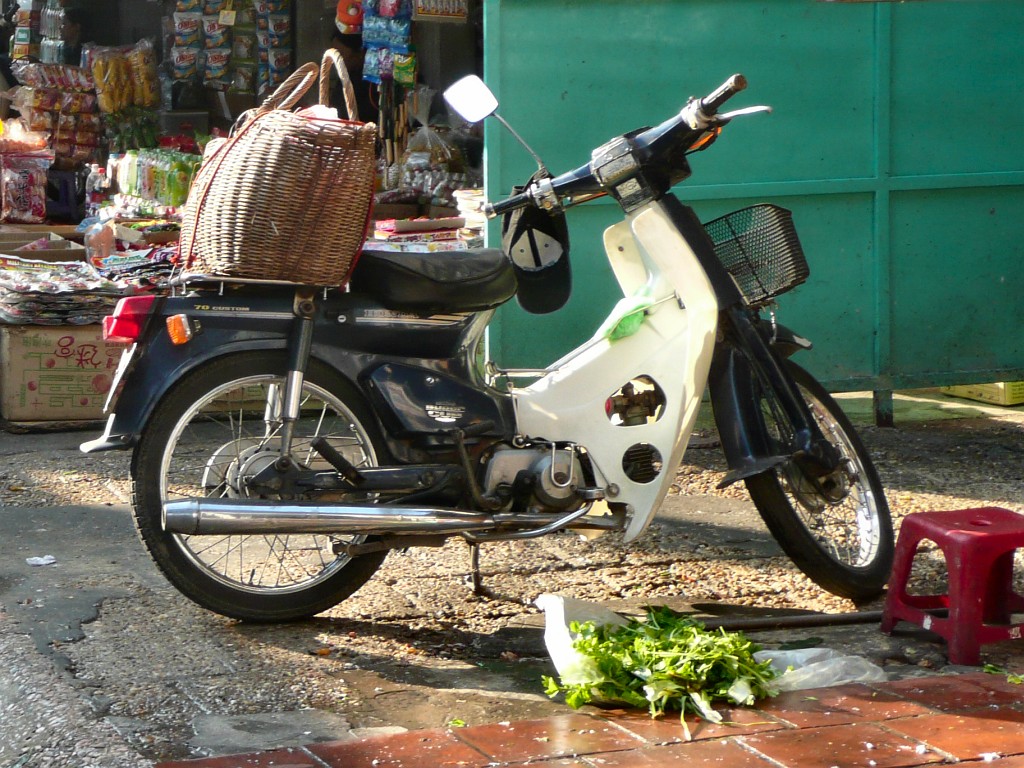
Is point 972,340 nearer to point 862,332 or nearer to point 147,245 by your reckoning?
point 862,332

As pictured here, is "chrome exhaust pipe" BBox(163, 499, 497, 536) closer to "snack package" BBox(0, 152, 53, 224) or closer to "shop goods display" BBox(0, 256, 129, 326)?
"shop goods display" BBox(0, 256, 129, 326)

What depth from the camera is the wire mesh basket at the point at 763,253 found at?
4082 millimetres

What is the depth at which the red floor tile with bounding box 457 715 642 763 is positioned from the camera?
3.03 meters

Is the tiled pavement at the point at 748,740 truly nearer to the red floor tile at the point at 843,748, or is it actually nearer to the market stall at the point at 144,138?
the red floor tile at the point at 843,748

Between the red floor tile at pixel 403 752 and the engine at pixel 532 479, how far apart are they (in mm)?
986

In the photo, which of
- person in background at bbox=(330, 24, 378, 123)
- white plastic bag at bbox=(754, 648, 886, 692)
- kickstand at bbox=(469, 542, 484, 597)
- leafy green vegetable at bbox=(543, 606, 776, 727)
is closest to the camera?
leafy green vegetable at bbox=(543, 606, 776, 727)

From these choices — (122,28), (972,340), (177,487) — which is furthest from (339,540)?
(122,28)

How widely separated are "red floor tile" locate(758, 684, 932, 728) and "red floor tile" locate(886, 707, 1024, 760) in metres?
0.06

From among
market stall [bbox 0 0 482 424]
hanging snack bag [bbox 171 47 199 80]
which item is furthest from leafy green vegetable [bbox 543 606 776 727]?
hanging snack bag [bbox 171 47 199 80]

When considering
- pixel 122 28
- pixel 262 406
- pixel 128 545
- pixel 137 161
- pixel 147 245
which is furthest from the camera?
pixel 122 28

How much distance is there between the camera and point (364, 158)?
3812mm

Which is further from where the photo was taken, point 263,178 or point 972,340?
point 972,340

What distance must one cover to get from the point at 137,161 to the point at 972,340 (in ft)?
15.8

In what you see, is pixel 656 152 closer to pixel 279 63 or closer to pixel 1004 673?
pixel 1004 673
